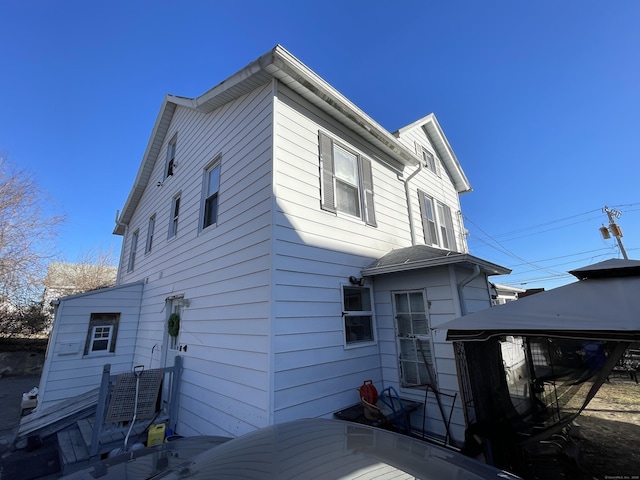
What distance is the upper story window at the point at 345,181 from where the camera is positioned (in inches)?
200

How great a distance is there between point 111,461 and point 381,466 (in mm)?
2258

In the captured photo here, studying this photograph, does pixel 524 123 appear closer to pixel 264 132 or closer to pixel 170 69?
pixel 264 132

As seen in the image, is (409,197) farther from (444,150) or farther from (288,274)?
(288,274)

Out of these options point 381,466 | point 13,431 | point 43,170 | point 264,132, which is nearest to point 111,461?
point 381,466

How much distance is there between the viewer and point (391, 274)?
511 centimetres

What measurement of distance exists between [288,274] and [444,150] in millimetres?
9468

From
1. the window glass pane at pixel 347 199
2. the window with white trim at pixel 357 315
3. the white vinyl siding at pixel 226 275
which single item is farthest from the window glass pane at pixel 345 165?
the window with white trim at pixel 357 315

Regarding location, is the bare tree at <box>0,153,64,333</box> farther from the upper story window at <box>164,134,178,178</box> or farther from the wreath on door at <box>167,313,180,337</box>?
the wreath on door at <box>167,313,180,337</box>

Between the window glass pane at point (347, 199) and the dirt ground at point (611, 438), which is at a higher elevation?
the window glass pane at point (347, 199)

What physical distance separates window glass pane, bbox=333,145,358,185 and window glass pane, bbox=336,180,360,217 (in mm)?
149

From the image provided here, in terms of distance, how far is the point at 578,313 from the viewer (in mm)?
2604

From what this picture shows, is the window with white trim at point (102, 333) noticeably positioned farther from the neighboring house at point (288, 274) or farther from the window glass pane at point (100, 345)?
the neighboring house at point (288, 274)

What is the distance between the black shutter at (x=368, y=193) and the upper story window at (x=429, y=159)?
4088mm

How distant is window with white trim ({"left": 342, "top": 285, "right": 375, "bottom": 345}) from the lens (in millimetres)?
4734
